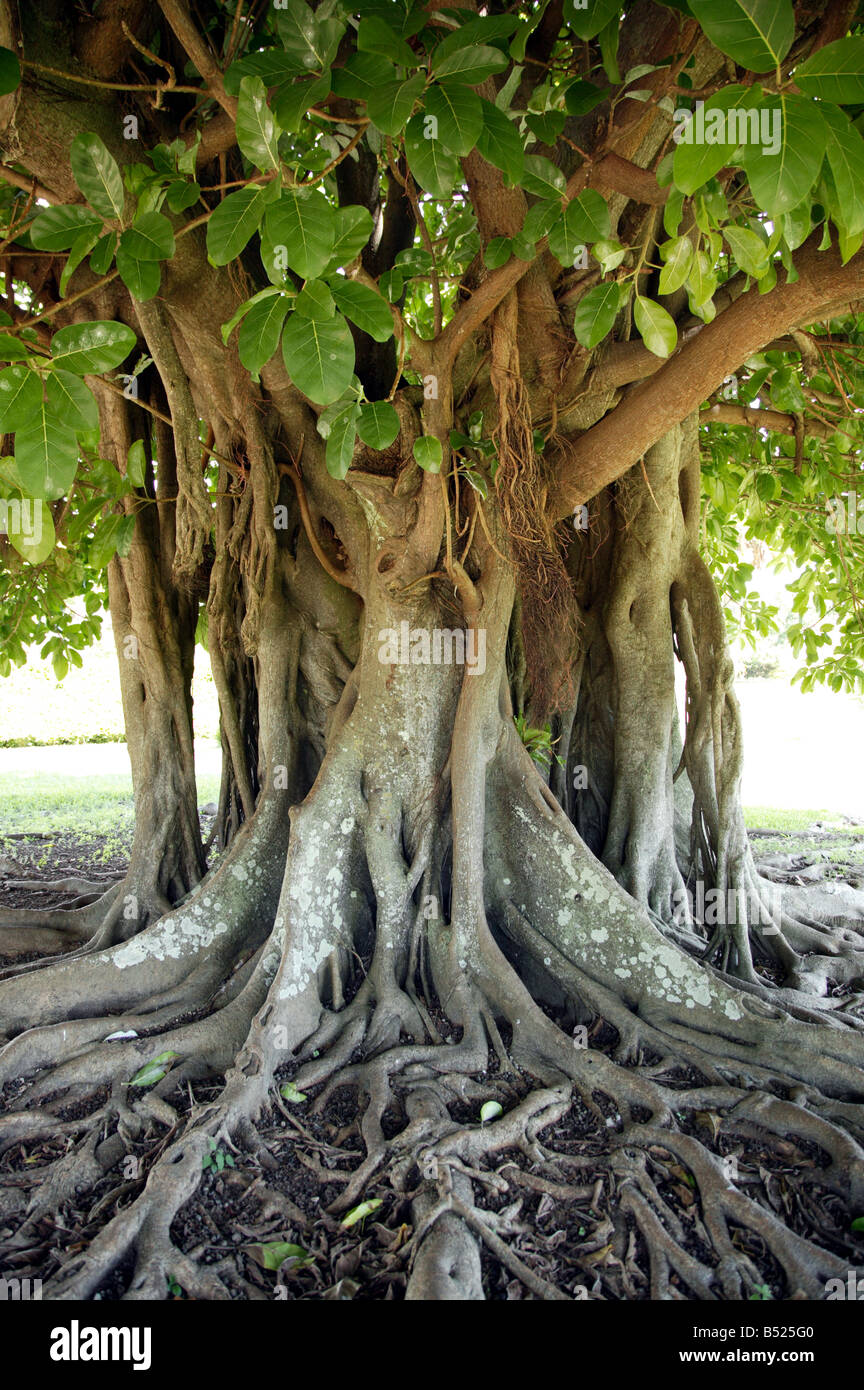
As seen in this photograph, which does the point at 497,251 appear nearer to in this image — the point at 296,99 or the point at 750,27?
the point at 296,99

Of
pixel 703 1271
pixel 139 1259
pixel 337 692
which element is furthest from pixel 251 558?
pixel 703 1271

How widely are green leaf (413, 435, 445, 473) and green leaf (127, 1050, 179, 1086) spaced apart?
203 centimetres

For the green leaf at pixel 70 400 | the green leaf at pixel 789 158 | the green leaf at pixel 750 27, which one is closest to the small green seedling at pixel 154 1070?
the green leaf at pixel 70 400

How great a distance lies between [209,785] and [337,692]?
679 cm

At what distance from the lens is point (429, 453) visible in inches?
96.7

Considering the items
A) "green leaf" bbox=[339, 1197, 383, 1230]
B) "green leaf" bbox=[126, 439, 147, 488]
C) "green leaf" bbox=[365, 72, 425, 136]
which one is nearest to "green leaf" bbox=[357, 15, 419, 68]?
"green leaf" bbox=[365, 72, 425, 136]

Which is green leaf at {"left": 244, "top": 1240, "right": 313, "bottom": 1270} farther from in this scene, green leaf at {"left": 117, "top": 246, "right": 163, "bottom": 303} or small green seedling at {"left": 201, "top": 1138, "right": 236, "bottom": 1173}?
green leaf at {"left": 117, "top": 246, "right": 163, "bottom": 303}

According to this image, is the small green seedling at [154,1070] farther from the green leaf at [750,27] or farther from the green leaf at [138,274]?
the green leaf at [750,27]

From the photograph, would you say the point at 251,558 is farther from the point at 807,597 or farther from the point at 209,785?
the point at 209,785

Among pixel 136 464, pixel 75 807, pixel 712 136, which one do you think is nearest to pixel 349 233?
pixel 712 136

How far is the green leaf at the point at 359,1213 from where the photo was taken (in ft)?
6.48

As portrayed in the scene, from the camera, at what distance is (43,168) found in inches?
88.7

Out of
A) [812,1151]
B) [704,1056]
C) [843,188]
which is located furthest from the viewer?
[704,1056]

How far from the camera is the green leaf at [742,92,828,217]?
1.20 m
